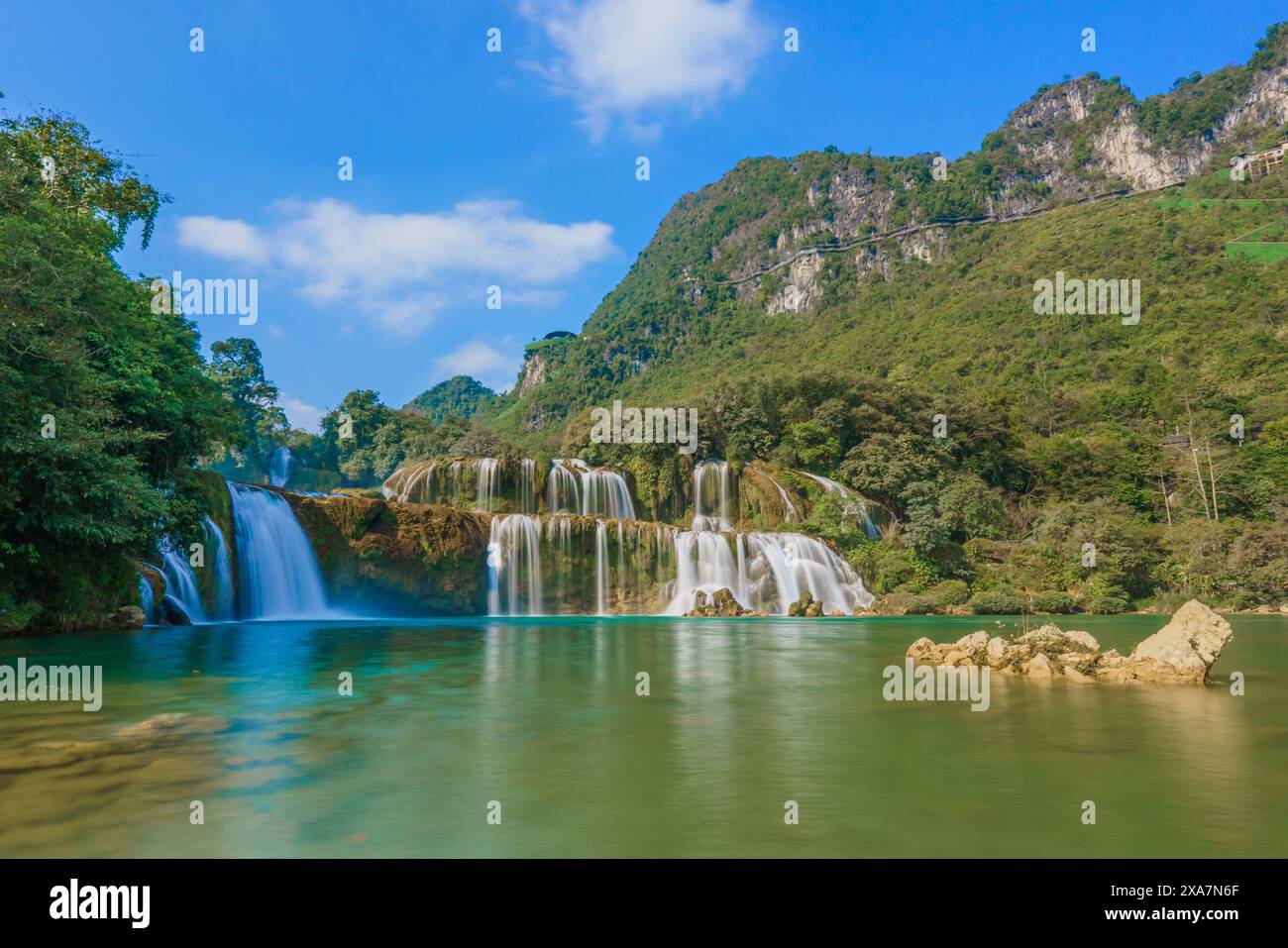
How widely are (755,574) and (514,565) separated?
9.58 m

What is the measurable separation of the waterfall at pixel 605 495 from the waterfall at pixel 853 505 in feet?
31.3

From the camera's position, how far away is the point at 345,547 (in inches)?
1039

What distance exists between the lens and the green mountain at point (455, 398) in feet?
417

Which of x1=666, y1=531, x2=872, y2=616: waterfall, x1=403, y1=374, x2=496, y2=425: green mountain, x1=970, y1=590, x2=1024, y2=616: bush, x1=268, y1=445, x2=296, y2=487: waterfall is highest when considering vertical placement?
x1=403, y1=374, x2=496, y2=425: green mountain

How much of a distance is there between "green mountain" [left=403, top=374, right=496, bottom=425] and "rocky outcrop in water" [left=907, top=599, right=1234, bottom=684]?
4643 inches

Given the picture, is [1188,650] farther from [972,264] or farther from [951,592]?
[972,264]

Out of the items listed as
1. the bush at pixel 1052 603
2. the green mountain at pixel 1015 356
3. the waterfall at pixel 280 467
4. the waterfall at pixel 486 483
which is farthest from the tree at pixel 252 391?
the bush at pixel 1052 603

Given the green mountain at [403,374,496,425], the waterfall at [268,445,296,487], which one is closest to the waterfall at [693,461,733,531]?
the waterfall at [268,445,296,487]

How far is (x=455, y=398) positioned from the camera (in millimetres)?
131000

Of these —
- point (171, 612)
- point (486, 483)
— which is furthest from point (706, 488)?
point (171, 612)

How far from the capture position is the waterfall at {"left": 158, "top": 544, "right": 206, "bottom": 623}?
20.4 meters

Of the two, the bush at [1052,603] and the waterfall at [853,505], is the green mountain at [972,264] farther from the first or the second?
the bush at [1052,603]

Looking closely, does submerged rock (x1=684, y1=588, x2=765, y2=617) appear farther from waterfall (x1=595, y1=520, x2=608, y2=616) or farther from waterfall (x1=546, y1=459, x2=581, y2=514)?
waterfall (x1=546, y1=459, x2=581, y2=514)

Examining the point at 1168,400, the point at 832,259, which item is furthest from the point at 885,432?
the point at 832,259
